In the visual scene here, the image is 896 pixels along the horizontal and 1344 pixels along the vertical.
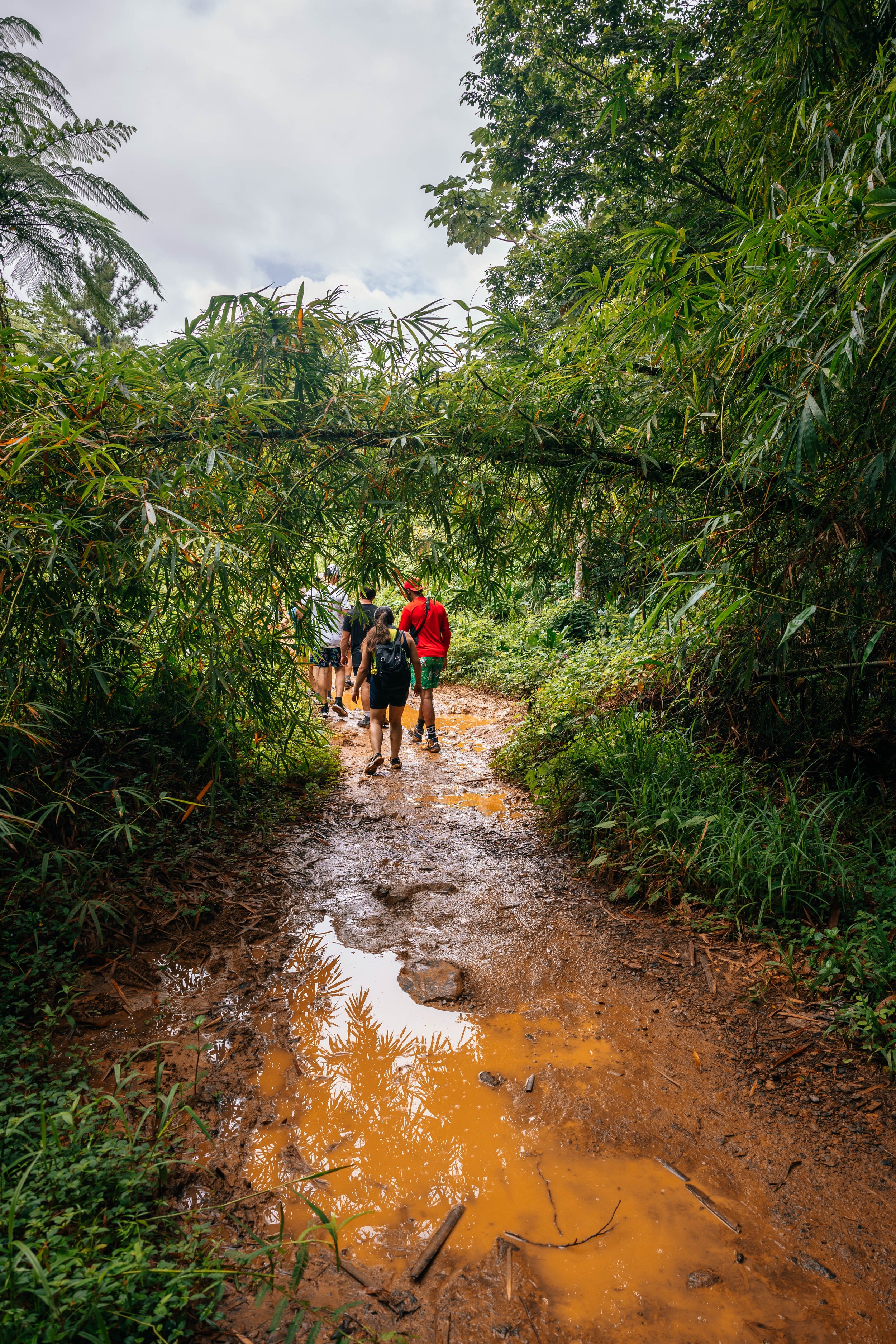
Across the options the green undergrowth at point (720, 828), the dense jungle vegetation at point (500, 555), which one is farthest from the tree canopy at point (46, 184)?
the green undergrowth at point (720, 828)

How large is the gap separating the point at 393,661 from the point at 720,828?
329 centimetres

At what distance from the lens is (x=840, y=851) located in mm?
3408

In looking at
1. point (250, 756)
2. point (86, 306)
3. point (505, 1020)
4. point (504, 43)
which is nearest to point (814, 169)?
point (505, 1020)

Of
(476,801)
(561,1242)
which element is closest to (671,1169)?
(561,1242)

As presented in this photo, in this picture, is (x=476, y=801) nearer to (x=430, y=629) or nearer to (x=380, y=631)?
(x=380, y=631)

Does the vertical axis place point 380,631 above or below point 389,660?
above

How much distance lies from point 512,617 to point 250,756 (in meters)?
6.41

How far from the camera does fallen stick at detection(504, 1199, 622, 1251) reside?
1823 mm

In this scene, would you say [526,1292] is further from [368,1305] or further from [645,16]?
[645,16]

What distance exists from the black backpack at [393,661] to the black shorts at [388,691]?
48 millimetres

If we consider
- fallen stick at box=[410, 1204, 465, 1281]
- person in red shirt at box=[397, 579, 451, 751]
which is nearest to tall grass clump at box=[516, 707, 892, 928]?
fallen stick at box=[410, 1204, 465, 1281]

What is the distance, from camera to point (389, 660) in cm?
591

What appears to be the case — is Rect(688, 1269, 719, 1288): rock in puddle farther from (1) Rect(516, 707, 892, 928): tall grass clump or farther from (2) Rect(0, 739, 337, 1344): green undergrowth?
(1) Rect(516, 707, 892, 928): tall grass clump

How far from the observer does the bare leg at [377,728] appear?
6070mm
